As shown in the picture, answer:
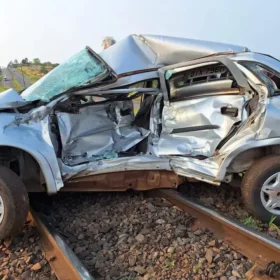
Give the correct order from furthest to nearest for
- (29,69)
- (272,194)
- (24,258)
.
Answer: (29,69)
(272,194)
(24,258)

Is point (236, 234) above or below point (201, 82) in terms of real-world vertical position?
below

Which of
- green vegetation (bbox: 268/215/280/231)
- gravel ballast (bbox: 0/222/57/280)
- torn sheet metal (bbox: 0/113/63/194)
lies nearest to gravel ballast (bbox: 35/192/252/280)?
gravel ballast (bbox: 0/222/57/280)

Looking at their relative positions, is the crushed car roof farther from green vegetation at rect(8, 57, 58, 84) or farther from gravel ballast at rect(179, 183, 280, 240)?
green vegetation at rect(8, 57, 58, 84)

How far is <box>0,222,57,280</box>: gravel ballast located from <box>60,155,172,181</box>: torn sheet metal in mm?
761

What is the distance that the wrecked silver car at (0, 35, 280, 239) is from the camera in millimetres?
4293

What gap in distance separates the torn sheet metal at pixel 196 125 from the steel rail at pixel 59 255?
5.50ft

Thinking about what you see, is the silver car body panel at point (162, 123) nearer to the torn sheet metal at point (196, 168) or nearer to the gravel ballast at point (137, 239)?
the torn sheet metal at point (196, 168)

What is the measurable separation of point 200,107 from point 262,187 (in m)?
1.23

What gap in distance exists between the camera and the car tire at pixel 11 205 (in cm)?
392

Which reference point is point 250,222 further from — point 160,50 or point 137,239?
point 160,50

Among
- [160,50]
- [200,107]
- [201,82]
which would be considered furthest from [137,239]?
[160,50]

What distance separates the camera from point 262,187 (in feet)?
14.3

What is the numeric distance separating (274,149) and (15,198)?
9.49 ft

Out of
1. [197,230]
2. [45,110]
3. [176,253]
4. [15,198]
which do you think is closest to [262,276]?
[176,253]
